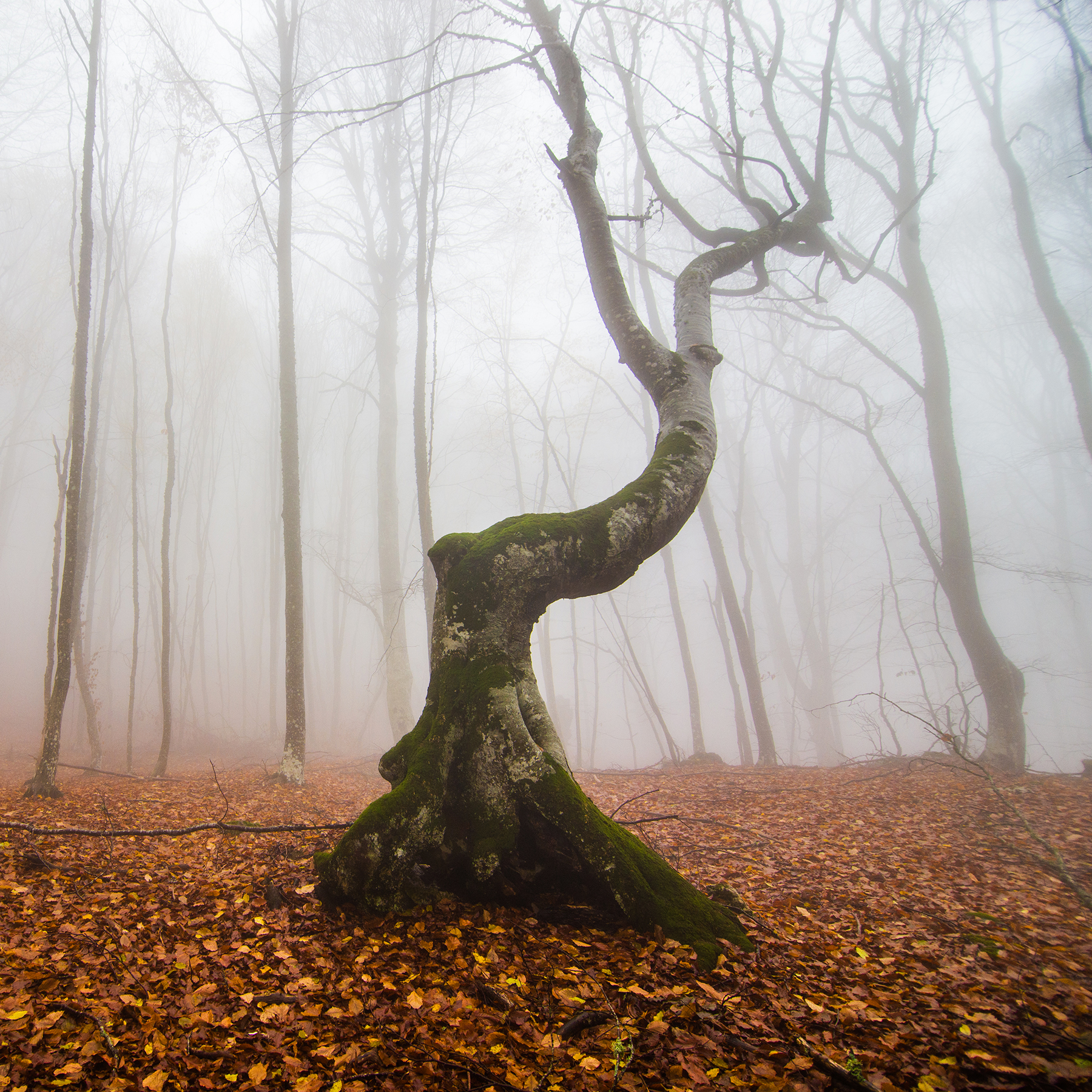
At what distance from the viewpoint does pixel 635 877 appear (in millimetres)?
2455

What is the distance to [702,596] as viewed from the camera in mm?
47719

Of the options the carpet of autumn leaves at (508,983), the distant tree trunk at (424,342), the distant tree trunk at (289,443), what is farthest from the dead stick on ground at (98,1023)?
the distant tree trunk at (424,342)

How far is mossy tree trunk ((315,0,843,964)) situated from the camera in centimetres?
243

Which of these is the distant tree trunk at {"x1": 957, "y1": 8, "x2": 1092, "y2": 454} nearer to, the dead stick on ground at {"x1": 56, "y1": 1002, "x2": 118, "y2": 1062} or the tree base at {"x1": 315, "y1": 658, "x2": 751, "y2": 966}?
the tree base at {"x1": 315, "y1": 658, "x2": 751, "y2": 966}

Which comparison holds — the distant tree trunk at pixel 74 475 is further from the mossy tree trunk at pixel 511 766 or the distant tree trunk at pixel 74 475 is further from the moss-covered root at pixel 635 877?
the moss-covered root at pixel 635 877

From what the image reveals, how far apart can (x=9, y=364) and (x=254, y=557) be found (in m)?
15.0

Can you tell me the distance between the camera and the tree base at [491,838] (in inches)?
94.7

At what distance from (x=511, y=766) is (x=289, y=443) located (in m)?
6.99

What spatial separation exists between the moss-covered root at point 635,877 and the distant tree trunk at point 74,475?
493 centimetres

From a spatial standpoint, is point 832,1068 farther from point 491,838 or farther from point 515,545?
point 515,545

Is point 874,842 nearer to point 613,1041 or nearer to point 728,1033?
point 728,1033

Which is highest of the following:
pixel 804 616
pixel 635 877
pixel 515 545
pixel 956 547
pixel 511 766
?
pixel 956 547

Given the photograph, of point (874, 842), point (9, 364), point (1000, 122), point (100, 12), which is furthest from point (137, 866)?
point (9, 364)

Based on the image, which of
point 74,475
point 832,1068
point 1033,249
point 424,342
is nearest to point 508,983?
point 832,1068
